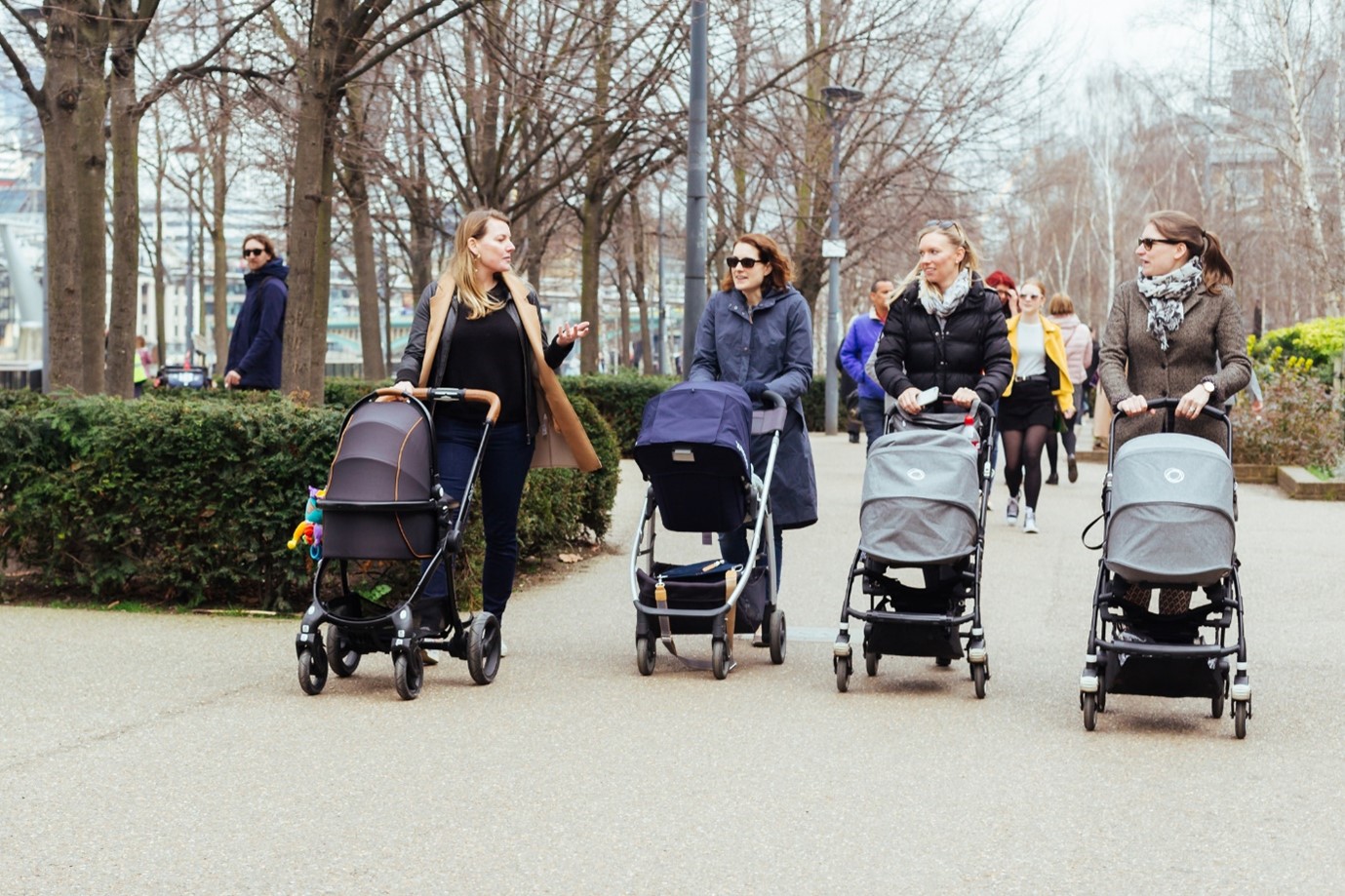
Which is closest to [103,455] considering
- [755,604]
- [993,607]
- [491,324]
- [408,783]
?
[491,324]

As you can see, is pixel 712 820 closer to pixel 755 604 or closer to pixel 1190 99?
pixel 755 604

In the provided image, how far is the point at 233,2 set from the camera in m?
17.1

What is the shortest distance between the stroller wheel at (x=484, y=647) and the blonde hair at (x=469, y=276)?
1.25m

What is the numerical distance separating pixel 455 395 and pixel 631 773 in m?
2.02

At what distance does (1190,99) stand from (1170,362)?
1367 inches

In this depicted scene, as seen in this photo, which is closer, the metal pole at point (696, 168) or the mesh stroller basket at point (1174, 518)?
the mesh stroller basket at point (1174, 518)

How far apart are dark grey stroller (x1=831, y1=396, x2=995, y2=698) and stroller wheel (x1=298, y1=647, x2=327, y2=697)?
2.00 m

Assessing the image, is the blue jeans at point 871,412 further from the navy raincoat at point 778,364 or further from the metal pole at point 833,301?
the metal pole at point 833,301

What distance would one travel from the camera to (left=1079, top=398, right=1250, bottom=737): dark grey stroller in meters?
6.20

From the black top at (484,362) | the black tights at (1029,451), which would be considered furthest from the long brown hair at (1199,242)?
the black tights at (1029,451)

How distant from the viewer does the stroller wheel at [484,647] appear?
7.07 meters

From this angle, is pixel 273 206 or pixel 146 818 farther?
pixel 273 206

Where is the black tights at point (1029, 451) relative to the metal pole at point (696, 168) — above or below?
below

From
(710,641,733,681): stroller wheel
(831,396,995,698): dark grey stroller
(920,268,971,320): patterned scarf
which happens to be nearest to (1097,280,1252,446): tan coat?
(831,396,995,698): dark grey stroller
